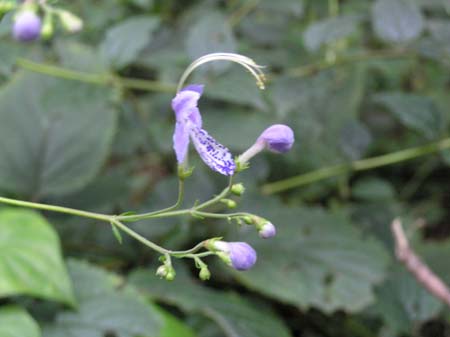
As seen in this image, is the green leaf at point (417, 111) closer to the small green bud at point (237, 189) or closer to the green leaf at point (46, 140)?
the green leaf at point (46, 140)

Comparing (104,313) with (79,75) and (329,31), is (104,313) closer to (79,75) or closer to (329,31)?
(79,75)

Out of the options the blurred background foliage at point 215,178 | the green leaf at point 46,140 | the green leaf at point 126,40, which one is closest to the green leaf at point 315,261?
the blurred background foliage at point 215,178

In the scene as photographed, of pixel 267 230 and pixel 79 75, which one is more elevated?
pixel 79 75

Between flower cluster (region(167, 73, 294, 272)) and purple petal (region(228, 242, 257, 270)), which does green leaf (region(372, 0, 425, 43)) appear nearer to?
flower cluster (region(167, 73, 294, 272))

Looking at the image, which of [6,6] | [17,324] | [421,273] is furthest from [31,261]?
[421,273]

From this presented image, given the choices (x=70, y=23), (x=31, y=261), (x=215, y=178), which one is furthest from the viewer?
(x=215, y=178)

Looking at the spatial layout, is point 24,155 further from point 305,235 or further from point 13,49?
point 305,235

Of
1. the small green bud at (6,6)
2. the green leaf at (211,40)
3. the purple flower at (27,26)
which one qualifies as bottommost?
the purple flower at (27,26)
